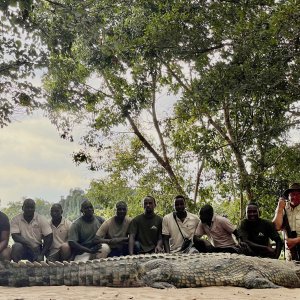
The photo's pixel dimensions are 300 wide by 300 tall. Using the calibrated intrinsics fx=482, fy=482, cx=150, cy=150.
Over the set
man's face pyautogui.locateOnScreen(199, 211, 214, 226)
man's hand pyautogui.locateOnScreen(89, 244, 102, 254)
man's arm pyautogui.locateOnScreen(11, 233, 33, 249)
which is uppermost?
man's face pyautogui.locateOnScreen(199, 211, 214, 226)

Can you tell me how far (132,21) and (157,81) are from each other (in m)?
5.71

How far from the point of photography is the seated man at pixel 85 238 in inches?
355

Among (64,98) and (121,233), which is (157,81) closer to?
(64,98)

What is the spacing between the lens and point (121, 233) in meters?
9.34

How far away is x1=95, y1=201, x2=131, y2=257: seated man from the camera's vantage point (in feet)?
30.0

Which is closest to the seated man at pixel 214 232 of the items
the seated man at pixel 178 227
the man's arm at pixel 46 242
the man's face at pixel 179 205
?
the seated man at pixel 178 227

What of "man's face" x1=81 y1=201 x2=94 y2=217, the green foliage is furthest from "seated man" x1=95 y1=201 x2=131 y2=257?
the green foliage

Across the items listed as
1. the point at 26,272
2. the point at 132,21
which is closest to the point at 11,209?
the point at 132,21

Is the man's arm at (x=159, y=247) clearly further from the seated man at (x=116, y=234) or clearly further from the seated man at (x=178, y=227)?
the seated man at (x=116, y=234)

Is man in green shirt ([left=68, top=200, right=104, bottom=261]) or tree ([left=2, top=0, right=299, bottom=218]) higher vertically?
tree ([left=2, top=0, right=299, bottom=218])

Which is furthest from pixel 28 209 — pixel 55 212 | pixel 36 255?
pixel 36 255

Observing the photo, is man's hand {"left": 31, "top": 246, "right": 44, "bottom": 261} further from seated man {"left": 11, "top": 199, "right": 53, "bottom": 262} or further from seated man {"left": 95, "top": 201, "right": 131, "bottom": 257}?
seated man {"left": 95, "top": 201, "right": 131, "bottom": 257}

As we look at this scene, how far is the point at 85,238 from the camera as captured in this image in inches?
364

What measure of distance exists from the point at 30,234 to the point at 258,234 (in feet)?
13.8
